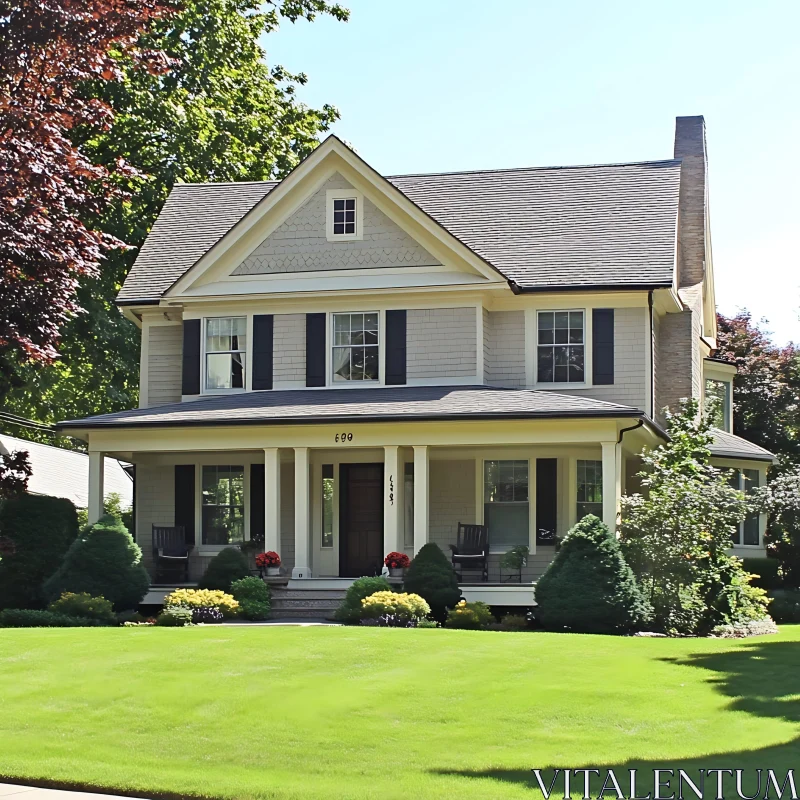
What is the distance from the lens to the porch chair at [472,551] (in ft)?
81.2

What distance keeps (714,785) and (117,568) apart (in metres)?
15.0

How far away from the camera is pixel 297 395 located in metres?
26.8

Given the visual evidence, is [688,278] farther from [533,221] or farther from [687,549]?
[687,549]

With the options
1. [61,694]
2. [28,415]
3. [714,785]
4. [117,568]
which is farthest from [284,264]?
[28,415]

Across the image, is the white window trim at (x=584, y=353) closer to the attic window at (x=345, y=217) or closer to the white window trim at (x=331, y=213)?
the white window trim at (x=331, y=213)

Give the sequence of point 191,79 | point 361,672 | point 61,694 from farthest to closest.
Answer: point 191,79 < point 361,672 < point 61,694

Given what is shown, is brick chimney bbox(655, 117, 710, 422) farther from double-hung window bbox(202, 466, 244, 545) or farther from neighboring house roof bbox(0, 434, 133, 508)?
neighboring house roof bbox(0, 434, 133, 508)

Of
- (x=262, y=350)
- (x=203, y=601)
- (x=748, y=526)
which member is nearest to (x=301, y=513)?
(x=203, y=601)

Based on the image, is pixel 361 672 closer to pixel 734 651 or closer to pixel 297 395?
pixel 734 651

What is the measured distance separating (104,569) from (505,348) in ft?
30.8

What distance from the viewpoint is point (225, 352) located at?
28125 millimetres

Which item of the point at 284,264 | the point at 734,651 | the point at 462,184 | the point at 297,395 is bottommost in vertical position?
the point at 734,651

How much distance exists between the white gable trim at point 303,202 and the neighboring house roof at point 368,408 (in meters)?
2.68

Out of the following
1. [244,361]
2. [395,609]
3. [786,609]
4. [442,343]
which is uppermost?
[442,343]
